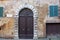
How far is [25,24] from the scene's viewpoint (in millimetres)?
21984

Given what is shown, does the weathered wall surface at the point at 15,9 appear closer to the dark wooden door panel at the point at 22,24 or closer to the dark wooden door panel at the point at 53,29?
the dark wooden door panel at the point at 53,29

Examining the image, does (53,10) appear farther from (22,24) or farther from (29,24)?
(22,24)

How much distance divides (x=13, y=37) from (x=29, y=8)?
285 cm

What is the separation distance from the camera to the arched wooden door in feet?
72.1

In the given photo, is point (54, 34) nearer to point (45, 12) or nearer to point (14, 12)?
point (45, 12)

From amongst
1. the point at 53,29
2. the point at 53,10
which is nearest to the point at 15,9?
the point at 53,10

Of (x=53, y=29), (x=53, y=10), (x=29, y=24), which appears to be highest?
(x=53, y=10)

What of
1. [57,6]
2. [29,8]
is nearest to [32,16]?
[29,8]

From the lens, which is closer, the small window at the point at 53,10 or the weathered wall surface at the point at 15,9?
the small window at the point at 53,10

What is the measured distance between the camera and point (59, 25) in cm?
2180

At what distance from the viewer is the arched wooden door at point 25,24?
865 inches

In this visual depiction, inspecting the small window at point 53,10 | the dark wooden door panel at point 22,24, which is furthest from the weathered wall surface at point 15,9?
the dark wooden door panel at point 22,24

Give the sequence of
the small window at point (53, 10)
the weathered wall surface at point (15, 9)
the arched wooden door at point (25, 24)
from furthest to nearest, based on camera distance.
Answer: the arched wooden door at point (25, 24), the weathered wall surface at point (15, 9), the small window at point (53, 10)

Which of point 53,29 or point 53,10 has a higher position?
point 53,10
